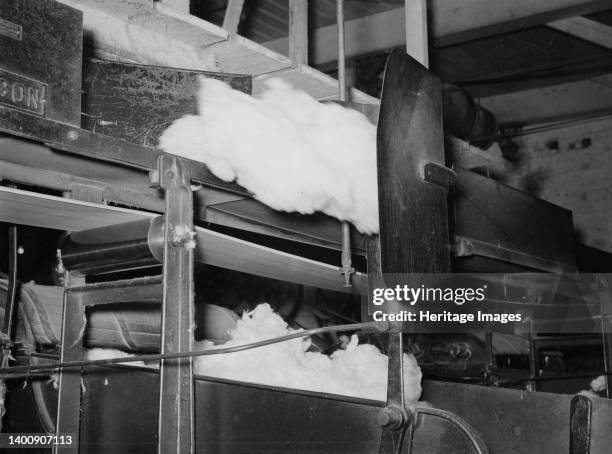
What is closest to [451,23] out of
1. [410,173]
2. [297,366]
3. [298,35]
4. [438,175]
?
[298,35]

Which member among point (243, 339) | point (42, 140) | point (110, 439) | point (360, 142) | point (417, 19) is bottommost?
point (110, 439)

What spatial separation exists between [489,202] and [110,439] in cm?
156

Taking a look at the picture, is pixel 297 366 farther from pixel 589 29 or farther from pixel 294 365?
pixel 589 29

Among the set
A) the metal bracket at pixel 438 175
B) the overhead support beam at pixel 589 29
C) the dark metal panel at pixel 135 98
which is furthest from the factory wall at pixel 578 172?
the dark metal panel at pixel 135 98

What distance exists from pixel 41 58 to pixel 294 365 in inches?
26.9

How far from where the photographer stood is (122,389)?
1.16 meters

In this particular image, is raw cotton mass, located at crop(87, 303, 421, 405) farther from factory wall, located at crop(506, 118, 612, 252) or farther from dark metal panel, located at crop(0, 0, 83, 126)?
factory wall, located at crop(506, 118, 612, 252)

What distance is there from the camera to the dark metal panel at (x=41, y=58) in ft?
3.10

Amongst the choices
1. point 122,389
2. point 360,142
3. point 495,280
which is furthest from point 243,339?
point 495,280

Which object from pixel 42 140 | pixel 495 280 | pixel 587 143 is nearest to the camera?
pixel 42 140

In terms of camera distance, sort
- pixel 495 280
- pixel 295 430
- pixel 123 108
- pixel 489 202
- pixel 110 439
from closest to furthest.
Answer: pixel 295 430, pixel 110 439, pixel 123 108, pixel 489 202, pixel 495 280

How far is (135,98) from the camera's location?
1345 millimetres

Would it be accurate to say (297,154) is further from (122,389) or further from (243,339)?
(122,389)

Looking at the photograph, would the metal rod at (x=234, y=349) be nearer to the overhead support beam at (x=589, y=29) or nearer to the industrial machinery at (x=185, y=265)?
the industrial machinery at (x=185, y=265)
